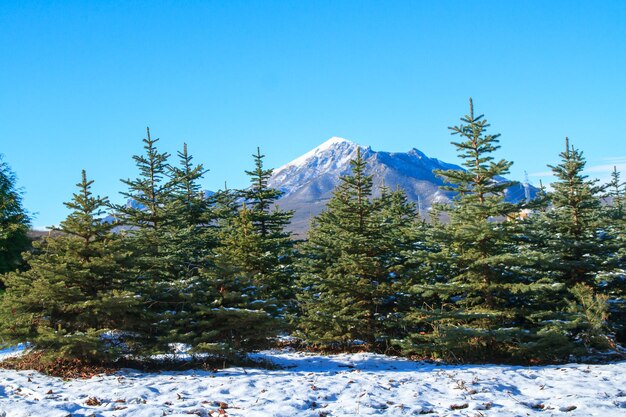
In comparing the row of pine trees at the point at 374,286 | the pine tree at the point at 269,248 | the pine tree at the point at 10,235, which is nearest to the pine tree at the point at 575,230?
the row of pine trees at the point at 374,286

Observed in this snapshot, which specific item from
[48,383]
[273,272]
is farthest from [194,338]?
[273,272]

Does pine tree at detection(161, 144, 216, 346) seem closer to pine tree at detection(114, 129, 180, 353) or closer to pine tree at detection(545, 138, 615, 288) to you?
pine tree at detection(114, 129, 180, 353)

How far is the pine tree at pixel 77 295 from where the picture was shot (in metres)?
10.8

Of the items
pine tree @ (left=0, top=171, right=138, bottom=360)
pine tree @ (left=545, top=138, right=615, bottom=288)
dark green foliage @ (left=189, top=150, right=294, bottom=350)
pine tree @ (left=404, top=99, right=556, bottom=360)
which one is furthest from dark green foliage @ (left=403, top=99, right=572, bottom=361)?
pine tree @ (left=0, top=171, right=138, bottom=360)

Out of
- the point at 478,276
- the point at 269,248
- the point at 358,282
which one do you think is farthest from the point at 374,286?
the point at 269,248

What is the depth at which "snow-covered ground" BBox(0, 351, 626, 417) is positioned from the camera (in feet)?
26.3

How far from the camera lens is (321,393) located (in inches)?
358

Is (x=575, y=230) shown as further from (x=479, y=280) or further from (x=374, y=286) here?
(x=374, y=286)

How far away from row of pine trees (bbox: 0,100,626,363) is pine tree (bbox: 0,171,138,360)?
4 centimetres

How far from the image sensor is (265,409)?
318 inches

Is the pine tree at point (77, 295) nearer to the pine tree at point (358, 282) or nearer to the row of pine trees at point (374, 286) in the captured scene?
the row of pine trees at point (374, 286)

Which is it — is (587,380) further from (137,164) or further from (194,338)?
(137,164)

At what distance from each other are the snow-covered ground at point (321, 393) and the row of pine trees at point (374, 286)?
1.31 m

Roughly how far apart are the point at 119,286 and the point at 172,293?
54.6 inches
